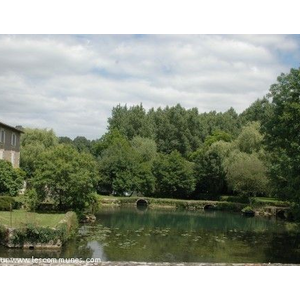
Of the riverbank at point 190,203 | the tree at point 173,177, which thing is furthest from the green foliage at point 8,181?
the tree at point 173,177

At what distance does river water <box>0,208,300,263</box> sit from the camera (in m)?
20.9

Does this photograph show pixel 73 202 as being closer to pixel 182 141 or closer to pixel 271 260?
pixel 271 260

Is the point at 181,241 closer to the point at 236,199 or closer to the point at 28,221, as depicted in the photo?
the point at 28,221

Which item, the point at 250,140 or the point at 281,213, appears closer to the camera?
the point at 281,213

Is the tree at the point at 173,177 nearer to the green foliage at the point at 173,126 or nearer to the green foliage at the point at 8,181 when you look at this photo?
the green foliage at the point at 173,126

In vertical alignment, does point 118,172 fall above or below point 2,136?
below

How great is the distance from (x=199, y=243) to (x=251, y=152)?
28905 millimetres

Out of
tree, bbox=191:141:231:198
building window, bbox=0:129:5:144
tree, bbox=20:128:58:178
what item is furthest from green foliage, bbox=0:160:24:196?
tree, bbox=191:141:231:198

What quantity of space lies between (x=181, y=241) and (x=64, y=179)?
1040 centimetres

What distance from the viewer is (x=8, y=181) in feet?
104

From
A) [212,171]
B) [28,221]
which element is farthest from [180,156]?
[28,221]

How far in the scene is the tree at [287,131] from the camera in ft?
67.1

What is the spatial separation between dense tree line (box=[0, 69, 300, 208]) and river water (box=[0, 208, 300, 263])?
3314 millimetres

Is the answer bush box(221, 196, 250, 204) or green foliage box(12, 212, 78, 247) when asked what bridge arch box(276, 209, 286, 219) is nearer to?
bush box(221, 196, 250, 204)
